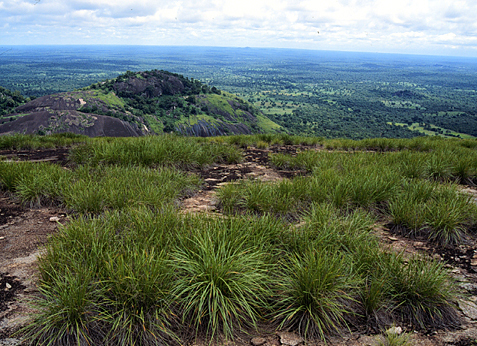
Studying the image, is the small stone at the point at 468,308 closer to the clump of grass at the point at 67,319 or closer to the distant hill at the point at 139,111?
the clump of grass at the point at 67,319

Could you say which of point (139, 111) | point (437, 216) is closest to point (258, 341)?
point (437, 216)

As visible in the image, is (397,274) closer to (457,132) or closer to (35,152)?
(35,152)

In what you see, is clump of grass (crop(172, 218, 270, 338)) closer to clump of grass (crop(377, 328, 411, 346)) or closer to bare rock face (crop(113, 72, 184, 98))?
clump of grass (crop(377, 328, 411, 346))

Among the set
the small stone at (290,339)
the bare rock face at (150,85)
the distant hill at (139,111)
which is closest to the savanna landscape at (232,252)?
the small stone at (290,339)

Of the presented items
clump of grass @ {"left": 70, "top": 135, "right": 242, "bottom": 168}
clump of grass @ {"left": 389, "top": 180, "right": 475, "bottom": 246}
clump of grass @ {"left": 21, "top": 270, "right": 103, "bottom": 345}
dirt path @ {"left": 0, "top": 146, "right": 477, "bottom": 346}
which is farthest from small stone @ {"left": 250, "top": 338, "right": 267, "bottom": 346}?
clump of grass @ {"left": 70, "top": 135, "right": 242, "bottom": 168}

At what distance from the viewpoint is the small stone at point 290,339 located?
214cm

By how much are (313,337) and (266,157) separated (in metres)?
5.99

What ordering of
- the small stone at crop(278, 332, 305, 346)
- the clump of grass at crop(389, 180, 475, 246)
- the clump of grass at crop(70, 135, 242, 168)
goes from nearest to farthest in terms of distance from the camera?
1. the small stone at crop(278, 332, 305, 346)
2. the clump of grass at crop(389, 180, 475, 246)
3. the clump of grass at crop(70, 135, 242, 168)

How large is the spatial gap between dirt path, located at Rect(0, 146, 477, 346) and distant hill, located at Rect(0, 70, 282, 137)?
53.6 metres

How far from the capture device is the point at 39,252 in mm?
2924

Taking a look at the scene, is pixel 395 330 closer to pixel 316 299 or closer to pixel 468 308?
pixel 316 299

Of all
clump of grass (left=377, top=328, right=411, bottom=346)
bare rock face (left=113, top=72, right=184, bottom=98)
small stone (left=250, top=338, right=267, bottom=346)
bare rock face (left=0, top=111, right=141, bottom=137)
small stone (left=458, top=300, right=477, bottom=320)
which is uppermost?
clump of grass (left=377, top=328, right=411, bottom=346)

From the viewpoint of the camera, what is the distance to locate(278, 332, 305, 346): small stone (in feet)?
7.02

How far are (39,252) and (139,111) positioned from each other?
90772 millimetres
